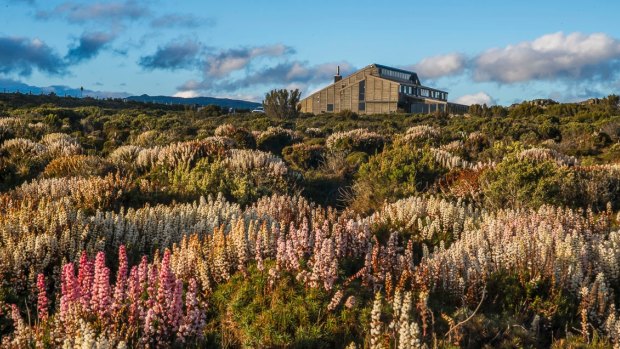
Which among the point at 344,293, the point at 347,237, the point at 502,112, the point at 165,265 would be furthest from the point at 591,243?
the point at 502,112

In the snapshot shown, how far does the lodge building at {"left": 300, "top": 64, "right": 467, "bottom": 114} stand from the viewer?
66812mm

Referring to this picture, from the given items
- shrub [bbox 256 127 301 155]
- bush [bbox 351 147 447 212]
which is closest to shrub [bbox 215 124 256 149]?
shrub [bbox 256 127 301 155]

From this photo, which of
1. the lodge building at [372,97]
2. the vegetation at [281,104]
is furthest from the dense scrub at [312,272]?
the lodge building at [372,97]

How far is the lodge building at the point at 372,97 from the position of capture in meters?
66.8

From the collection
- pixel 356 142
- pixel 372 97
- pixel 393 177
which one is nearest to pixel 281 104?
pixel 372 97

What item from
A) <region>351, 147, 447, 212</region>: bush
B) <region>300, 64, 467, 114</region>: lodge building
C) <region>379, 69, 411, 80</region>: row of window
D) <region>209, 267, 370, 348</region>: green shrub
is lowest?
<region>209, 267, 370, 348</region>: green shrub

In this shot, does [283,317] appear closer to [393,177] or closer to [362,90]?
[393,177]

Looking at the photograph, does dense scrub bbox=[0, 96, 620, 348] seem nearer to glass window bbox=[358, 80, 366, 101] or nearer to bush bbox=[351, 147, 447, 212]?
bush bbox=[351, 147, 447, 212]

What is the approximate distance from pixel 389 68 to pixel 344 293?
74.7 metres

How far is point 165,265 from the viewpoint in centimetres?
422

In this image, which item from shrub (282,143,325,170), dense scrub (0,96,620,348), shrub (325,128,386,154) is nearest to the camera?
dense scrub (0,96,620,348)

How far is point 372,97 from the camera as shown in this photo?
224 ft

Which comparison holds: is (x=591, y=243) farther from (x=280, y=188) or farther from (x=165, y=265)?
(x=280, y=188)

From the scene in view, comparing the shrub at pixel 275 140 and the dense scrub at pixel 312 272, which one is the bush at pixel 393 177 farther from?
the shrub at pixel 275 140
